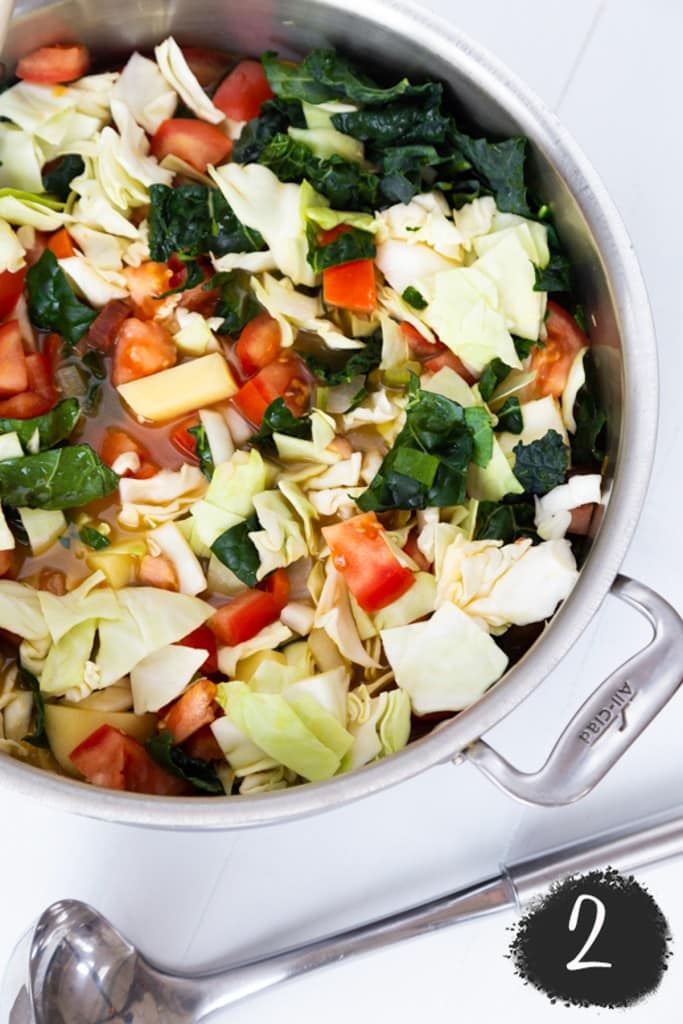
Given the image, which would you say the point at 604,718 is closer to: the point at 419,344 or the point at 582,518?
the point at 582,518

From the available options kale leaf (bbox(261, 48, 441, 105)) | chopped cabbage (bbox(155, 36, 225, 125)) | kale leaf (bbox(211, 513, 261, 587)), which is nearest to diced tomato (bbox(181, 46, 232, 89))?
chopped cabbage (bbox(155, 36, 225, 125))

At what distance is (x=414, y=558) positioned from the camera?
2.23 meters

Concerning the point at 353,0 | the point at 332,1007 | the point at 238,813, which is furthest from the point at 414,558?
the point at 353,0

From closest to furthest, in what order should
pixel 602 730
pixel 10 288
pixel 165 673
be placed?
1. pixel 602 730
2. pixel 165 673
3. pixel 10 288

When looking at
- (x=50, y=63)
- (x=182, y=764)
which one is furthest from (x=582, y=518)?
(x=50, y=63)

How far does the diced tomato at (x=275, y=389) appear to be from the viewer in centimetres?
232

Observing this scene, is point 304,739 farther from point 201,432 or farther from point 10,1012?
point 10,1012

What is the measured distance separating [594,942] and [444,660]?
32.9 inches

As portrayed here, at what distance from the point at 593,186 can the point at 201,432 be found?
2.91ft

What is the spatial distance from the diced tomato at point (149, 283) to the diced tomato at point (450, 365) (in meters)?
0.57

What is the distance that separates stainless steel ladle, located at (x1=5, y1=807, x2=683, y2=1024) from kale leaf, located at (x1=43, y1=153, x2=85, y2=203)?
4.77ft

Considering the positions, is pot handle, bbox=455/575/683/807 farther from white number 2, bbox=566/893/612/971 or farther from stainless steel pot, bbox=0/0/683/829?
white number 2, bbox=566/893/612/971

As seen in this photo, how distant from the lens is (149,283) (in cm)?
238

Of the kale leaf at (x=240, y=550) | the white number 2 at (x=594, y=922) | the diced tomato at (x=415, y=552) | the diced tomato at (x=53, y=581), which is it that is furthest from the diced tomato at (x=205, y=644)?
the white number 2 at (x=594, y=922)
